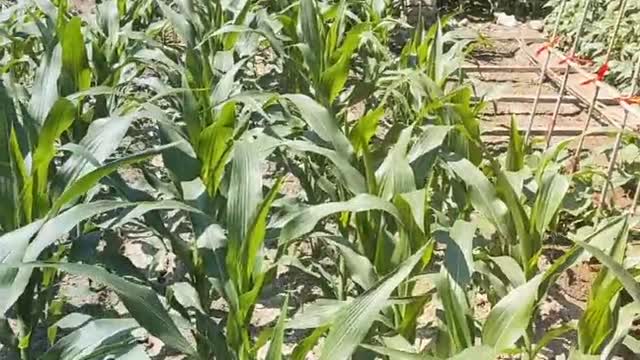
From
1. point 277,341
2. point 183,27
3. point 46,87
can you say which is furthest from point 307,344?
point 183,27

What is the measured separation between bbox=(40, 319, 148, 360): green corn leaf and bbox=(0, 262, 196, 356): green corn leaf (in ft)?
0.32

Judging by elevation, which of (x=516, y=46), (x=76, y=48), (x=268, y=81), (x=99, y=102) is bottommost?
(x=516, y=46)

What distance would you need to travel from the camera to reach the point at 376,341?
144 cm

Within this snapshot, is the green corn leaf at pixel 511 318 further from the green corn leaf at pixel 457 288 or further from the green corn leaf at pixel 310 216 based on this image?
the green corn leaf at pixel 310 216

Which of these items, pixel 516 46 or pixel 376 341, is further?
pixel 516 46

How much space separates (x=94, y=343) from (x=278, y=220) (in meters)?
0.48

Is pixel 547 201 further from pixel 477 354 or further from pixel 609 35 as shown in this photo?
pixel 609 35

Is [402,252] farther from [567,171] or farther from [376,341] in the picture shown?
[567,171]

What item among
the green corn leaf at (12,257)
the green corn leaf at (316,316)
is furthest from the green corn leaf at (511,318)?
the green corn leaf at (12,257)

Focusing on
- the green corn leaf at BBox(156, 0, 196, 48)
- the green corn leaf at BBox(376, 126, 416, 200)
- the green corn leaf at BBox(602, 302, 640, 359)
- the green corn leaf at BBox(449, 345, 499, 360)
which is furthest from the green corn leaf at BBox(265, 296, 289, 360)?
the green corn leaf at BBox(156, 0, 196, 48)

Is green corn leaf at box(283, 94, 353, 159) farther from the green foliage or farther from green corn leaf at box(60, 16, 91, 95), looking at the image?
the green foliage

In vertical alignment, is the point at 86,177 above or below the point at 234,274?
above

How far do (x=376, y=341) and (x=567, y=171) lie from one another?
1.62m

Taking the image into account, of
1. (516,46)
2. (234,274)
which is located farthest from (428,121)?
(516,46)
